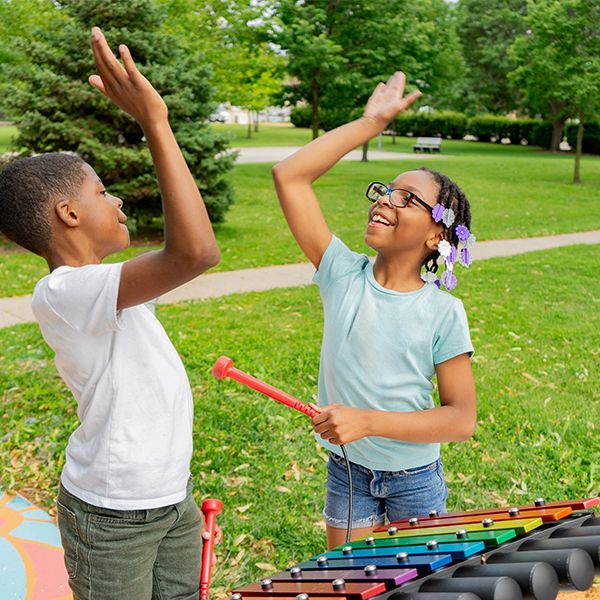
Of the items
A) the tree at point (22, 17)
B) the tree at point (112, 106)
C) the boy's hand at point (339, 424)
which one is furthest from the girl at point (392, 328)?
the tree at point (22, 17)

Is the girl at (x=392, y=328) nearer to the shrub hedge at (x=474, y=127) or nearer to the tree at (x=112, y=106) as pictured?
the tree at (x=112, y=106)

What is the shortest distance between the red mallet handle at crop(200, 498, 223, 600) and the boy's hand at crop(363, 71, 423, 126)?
1219 mm

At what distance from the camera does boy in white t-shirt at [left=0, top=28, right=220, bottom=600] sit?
2.01m

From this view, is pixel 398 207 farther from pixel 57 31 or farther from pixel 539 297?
pixel 57 31

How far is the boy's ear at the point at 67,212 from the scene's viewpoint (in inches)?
81.6

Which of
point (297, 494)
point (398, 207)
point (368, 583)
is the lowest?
point (297, 494)

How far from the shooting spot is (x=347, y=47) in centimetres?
2373

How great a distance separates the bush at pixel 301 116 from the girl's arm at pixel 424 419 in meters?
47.6

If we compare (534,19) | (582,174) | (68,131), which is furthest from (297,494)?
(582,174)

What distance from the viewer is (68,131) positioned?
1184 cm

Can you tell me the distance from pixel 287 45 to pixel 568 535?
21323 mm

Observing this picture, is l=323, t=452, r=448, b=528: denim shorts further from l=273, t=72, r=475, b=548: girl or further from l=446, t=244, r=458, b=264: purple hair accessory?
l=446, t=244, r=458, b=264: purple hair accessory

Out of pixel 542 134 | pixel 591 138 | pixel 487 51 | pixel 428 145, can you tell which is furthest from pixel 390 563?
pixel 487 51

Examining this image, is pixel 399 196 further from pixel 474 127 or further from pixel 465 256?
pixel 474 127
